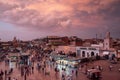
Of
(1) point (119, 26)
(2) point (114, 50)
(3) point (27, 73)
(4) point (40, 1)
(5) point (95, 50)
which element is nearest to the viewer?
(4) point (40, 1)

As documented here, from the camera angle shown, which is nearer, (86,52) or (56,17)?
(56,17)

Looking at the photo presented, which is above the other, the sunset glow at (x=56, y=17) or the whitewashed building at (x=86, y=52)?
the sunset glow at (x=56, y=17)

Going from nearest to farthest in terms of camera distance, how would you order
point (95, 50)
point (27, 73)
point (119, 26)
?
point (119, 26)
point (27, 73)
point (95, 50)

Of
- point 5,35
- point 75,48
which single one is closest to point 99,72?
point 5,35

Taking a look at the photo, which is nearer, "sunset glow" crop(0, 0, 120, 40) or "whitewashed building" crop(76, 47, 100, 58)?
"sunset glow" crop(0, 0, 120, 40)

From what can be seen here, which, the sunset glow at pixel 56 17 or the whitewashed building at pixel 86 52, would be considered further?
the whitewashed building at pixel 86 52

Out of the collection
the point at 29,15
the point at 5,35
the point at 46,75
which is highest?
the point at 29,15

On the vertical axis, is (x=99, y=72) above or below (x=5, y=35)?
below

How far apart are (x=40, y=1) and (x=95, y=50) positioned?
4.90 m

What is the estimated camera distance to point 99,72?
6.68 m

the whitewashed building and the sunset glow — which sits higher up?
the sunset glow

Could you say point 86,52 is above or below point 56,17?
below

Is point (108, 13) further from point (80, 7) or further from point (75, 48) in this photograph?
point (75, 48)

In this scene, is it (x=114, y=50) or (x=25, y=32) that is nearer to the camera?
(x=25, y=32)
